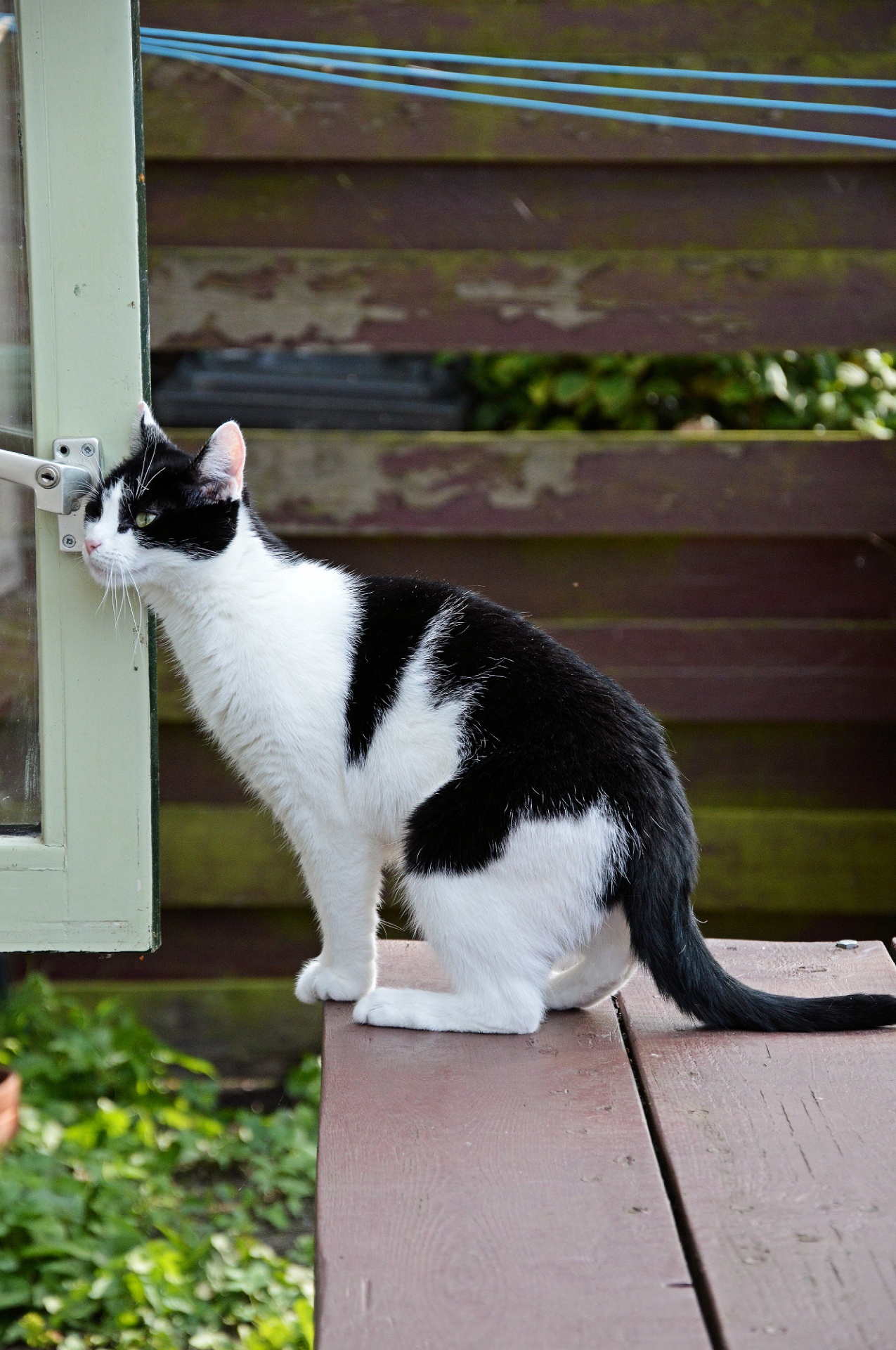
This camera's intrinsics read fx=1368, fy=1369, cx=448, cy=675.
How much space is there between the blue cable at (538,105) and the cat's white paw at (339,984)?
5.69 feet

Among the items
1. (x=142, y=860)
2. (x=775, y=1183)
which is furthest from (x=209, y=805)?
(x=775, y=1183)

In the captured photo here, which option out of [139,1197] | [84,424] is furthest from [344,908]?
[139,1197]

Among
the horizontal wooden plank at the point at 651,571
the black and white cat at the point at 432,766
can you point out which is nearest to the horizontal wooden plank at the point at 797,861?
the horizontal wooden plank at the point at 651,571

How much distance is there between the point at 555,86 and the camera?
2.68 m

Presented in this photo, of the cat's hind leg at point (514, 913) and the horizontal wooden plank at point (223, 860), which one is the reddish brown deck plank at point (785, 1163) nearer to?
the cat's hind leg at point (514, 913)

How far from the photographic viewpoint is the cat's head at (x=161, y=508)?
1.75 m

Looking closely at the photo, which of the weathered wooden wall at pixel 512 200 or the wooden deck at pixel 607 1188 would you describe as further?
the weathered wooden wall at pixel 512 200

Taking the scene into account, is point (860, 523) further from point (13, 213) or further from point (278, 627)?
point (13, 213)

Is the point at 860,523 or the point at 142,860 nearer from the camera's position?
the point at 142,860

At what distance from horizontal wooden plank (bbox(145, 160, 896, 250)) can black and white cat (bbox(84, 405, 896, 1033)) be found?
1182 mm

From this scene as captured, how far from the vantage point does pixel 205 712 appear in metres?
1.87

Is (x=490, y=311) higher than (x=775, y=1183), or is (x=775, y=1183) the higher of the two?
(x=490, y=311)

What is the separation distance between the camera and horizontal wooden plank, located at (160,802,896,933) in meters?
3.01

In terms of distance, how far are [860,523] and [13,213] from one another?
187 cm
